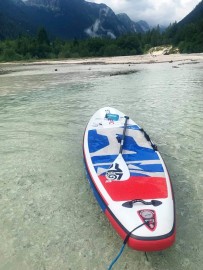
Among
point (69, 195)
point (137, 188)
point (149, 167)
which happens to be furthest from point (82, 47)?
point (137, 188)

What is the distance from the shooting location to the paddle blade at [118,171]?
7.27 metres

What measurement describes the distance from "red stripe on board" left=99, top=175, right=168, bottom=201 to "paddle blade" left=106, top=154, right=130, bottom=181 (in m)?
0.15

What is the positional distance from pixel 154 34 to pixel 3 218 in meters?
171

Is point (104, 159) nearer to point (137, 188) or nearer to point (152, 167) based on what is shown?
point (152, 167)

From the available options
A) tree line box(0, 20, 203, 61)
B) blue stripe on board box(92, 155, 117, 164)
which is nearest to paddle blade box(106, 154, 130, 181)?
blue stripe on board box(92, 155, 117, 164)

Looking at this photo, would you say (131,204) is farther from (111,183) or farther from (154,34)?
(154,34)

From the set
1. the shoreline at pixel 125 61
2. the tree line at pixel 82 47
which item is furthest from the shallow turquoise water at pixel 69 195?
the tree line at pixel 82 47

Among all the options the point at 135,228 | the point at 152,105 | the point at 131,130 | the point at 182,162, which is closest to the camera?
the point at 135,228

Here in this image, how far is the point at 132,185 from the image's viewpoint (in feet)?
22.8

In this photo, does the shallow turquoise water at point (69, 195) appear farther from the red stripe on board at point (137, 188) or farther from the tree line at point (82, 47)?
the tree line at point (82, 47)

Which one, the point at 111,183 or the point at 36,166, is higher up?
the point at 111,183

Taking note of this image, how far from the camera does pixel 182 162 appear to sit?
10195mm

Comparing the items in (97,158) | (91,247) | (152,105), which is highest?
(97,158)

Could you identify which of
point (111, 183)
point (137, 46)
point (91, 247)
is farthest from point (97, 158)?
point (137, 46)
